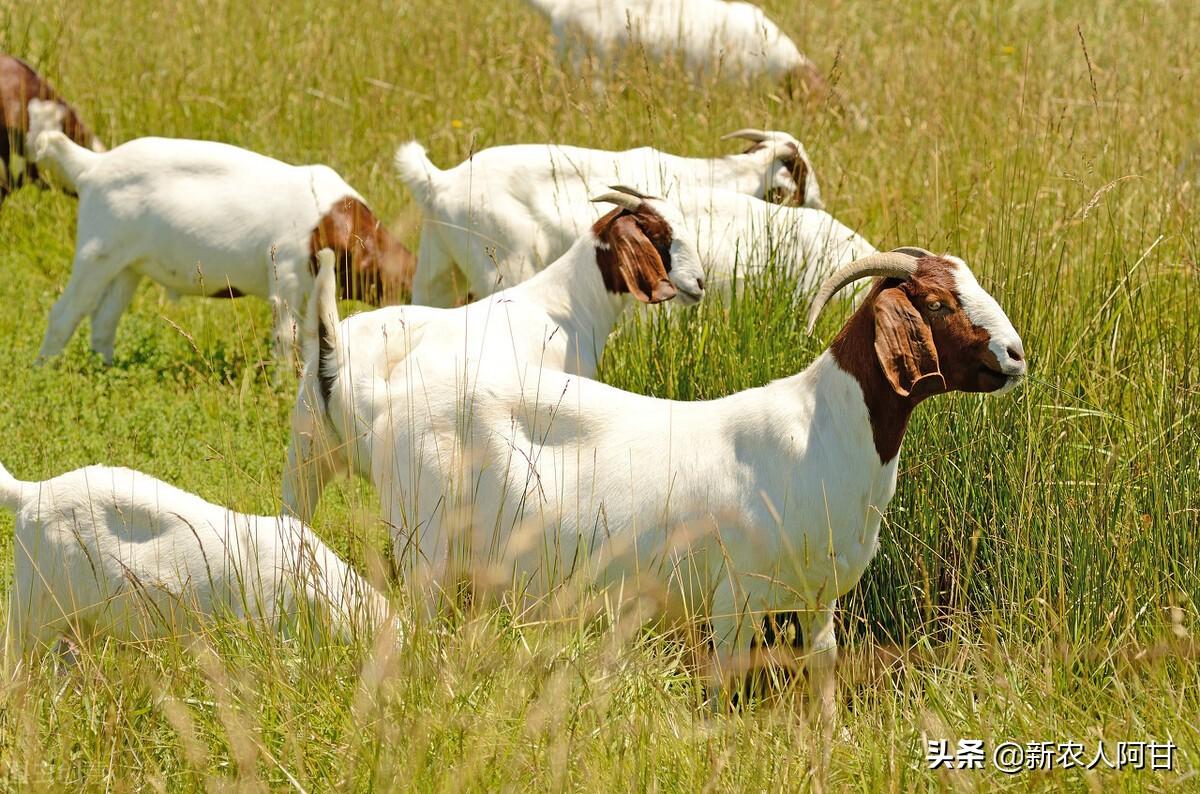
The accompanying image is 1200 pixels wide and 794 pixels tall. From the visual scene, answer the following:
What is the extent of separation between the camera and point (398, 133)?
1009cm

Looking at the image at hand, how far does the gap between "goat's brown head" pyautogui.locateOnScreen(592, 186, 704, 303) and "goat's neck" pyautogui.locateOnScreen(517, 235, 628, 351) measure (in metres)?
0.04

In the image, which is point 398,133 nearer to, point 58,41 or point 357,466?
point 58,41

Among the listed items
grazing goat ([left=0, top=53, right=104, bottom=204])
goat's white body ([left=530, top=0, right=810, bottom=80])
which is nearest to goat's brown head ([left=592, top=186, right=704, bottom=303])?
grazing goat ([left=0, top=53, right=104, bottom=204])

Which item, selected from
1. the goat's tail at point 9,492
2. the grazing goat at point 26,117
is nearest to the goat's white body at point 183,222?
the grazing goat at point 26,117

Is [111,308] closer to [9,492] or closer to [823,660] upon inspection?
[9,492]

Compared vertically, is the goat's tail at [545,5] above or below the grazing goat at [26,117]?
above

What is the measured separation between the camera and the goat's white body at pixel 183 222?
7207 mm

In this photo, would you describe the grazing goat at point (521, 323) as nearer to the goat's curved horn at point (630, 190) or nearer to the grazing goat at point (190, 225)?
the goat's curved horn at point (630, 190)

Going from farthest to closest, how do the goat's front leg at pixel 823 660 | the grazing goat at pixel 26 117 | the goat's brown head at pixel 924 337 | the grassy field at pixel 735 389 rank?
the grazing goat at pixel 26 117
the goat's brown head at pixel 924 337
the goat's front leg at pixel 823 660
the grassy field at pixel 735 389

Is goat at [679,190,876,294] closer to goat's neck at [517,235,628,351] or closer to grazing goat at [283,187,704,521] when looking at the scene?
grazing goat at [283,187,704,521]

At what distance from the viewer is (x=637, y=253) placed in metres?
5.61

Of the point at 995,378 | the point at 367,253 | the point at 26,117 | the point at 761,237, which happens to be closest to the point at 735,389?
the point at 761,237

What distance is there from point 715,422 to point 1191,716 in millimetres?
1516

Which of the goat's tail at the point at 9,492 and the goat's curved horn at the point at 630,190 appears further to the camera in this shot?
the goat's curved horn at the point at 630,190
